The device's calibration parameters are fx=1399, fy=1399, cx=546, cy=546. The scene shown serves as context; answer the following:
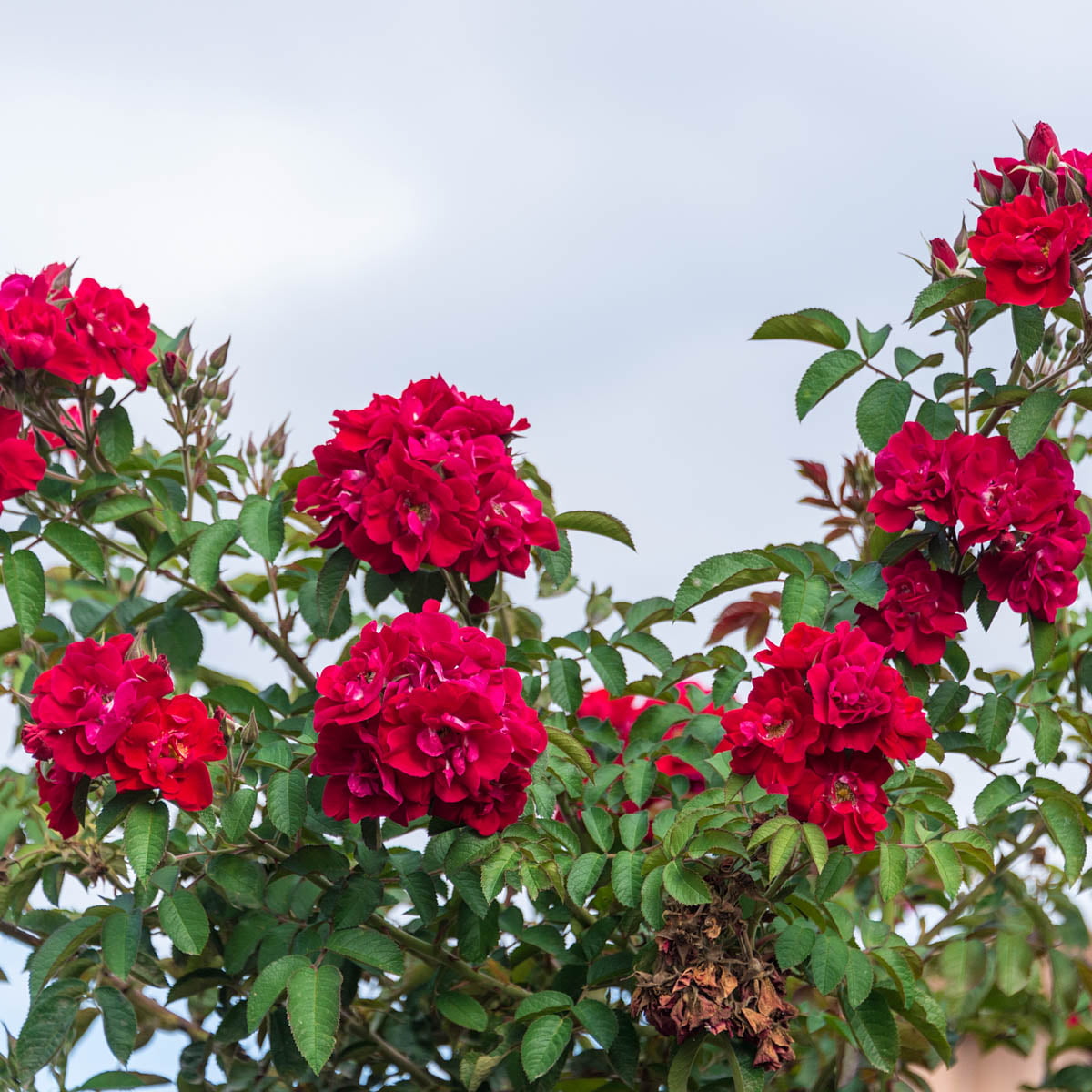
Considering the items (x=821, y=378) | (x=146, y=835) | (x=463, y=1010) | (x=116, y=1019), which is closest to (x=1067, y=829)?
(x=821, y=378)

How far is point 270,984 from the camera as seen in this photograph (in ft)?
5.72

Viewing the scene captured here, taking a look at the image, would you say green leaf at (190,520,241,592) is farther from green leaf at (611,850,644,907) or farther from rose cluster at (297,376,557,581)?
green leaf at (611,850,644,907)

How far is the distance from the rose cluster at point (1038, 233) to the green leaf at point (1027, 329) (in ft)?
0.23

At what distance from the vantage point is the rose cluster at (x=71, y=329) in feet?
6.56

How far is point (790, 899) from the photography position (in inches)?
78.8

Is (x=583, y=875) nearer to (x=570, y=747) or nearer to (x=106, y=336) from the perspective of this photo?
(x=570, y=747)

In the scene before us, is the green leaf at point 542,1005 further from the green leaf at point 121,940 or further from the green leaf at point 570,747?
the green leaf at point 121,940

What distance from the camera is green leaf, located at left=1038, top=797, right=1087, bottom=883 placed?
1.86 metres

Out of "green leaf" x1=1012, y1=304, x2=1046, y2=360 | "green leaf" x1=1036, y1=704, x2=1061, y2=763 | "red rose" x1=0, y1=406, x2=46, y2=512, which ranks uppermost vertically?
"green leaf" x1=1012, y1=304, x2=1046, y2=360

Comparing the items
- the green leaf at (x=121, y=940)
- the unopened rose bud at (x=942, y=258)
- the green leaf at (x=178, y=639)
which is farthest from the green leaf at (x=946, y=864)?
the green leaf at (x=178, y=639)

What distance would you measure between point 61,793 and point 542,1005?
67 centimetres

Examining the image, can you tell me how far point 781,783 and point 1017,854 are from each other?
778 millimetres

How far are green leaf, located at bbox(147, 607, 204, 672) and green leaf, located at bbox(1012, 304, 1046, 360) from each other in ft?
4.26

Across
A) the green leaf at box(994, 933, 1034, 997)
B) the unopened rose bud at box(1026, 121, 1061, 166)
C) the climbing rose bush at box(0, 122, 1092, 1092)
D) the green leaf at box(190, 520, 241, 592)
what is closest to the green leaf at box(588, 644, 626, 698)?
the climbing rose bush at box(0, 122, 1092, 1092)
